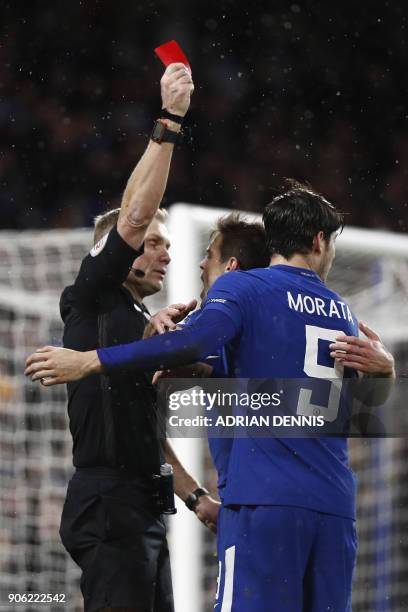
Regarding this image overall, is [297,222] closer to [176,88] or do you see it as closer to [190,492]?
[176,88]

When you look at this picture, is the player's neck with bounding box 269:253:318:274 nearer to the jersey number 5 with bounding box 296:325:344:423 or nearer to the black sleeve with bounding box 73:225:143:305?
the jersey number 5 with bounding box 296:325:344:423

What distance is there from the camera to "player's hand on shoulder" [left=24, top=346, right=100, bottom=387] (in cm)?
199

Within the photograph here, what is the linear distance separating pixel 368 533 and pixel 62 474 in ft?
5.46

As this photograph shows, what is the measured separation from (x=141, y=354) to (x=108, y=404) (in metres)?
0.43

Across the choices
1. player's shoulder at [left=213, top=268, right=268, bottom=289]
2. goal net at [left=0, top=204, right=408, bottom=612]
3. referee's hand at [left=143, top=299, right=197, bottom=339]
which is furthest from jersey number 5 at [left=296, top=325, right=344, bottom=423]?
goal net at [left=0, top=204, right=408, bottom=612]

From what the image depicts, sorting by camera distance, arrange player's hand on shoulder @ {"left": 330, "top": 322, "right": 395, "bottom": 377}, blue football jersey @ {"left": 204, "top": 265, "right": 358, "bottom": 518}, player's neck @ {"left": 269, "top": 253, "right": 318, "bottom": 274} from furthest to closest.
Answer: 1. player's neck @ {"left": 269, "top": 253, "right": 318, "bottom": 274}
2. player's hand on shoulder @ {"left": 330, "top": 322, "right": 395, "bottom": 377}
3. blue football jersey @ {"left": 204, "top": 265, "right": 358, "bottom": 518}

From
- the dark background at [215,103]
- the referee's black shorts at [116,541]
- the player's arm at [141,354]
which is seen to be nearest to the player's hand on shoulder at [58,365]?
the player's arm at [141,354]

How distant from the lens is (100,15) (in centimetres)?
890

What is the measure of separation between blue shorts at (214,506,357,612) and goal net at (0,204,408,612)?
2260mm

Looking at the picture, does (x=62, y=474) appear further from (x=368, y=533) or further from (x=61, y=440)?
(x=368, y=533)

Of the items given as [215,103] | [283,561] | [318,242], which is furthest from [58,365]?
[215,103]

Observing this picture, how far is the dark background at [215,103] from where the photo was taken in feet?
26.7

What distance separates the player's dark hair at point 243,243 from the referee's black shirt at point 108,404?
0.40 meters

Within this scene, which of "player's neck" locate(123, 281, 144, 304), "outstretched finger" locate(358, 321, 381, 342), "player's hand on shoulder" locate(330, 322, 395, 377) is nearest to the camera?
"player's hand on shoulder" locate(330, 322, 395, 377)
